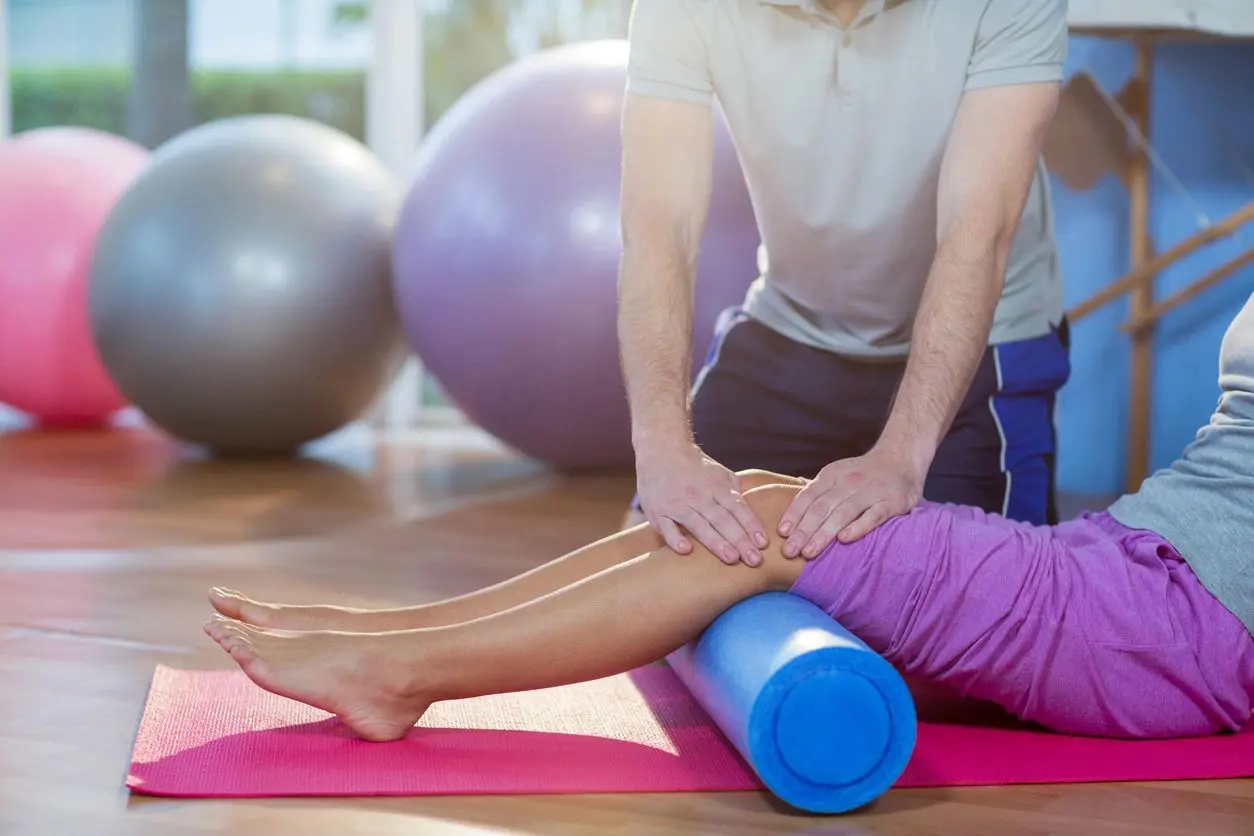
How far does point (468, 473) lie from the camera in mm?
3641

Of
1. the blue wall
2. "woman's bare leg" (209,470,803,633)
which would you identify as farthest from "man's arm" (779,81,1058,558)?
the blue wall

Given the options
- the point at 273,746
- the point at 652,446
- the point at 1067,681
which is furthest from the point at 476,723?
the point at 1067,681

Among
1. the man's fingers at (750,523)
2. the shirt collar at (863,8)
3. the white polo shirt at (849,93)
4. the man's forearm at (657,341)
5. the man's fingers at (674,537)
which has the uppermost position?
the shirt collar at (863,8)

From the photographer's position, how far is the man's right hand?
4.66 feet

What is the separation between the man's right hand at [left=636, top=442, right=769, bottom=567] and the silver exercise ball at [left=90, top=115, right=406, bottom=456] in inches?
83.4

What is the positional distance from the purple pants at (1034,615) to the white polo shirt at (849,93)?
0.56 m

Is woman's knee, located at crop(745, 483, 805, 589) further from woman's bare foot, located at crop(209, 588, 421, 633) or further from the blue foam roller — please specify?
woman's bare foot, located at crop(209, 588, 421, 633)

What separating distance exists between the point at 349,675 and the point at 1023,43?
98 cm

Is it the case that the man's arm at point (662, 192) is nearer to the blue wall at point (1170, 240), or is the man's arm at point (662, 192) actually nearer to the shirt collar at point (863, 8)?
the shirt collar at point (863, 8)

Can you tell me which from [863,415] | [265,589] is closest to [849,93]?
[863,415]

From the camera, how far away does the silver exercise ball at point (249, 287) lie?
3.46 m

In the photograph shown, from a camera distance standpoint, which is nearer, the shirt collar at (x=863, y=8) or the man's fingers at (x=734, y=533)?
the man's fingers at (x=734, y=533)

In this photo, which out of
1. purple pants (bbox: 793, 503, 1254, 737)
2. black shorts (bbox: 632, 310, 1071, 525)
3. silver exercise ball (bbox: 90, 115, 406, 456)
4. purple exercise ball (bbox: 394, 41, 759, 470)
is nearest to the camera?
purple pants (bbox: 793, 503, 1254, 737)

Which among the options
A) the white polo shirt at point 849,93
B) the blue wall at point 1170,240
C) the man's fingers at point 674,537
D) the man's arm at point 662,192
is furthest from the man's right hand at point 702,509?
the blue wall at point 1170,240
